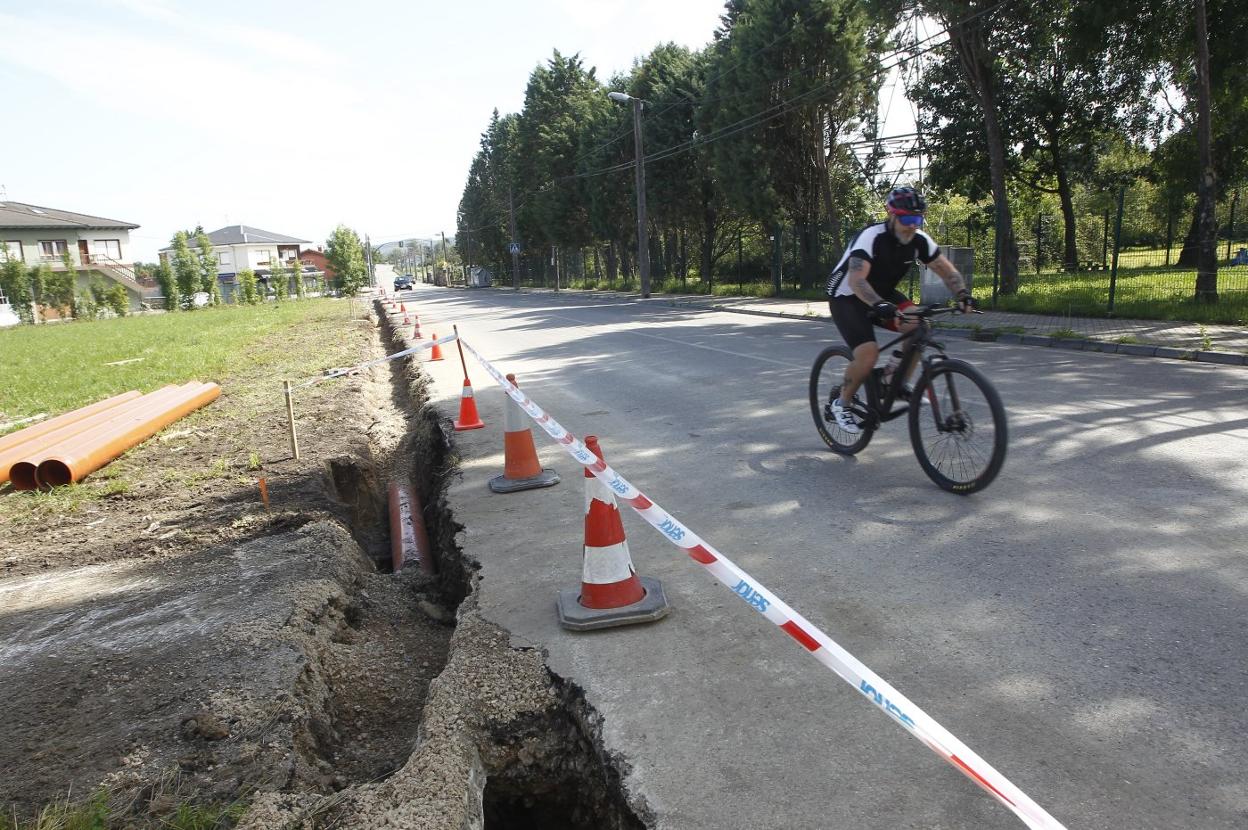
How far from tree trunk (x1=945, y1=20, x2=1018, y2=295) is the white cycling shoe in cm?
1439

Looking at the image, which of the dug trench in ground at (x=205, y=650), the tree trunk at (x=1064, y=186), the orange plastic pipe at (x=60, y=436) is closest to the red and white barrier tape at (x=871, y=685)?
the dug trench in ground at (x=205, y=650)

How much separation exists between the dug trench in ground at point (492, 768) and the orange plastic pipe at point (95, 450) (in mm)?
5906

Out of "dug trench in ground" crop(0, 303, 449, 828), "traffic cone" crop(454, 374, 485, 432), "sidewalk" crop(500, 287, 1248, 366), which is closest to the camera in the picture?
"dug trench in ground" crop(0, 303, 449, 828)

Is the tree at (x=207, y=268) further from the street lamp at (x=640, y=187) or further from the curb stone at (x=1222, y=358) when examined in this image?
the curb stone at (x=1222, y=358)

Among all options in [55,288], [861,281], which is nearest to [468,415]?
[861,281]

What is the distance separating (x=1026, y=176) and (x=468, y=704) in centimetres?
3967

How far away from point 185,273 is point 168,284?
1506 mm

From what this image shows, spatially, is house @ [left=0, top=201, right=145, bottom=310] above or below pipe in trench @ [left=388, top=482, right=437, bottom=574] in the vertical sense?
above

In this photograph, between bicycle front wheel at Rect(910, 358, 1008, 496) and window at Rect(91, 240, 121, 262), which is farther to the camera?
window at Rect(91, 240, 121, 262)

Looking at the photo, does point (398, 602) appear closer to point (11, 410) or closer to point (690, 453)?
point (690, 453)

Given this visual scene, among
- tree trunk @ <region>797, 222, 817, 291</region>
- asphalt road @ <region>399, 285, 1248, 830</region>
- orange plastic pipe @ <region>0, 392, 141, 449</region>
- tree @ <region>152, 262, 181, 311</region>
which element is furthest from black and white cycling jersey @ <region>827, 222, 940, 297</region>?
tree @ <region>152, 262, 181, 311</region>

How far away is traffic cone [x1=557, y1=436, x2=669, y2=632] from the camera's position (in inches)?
149

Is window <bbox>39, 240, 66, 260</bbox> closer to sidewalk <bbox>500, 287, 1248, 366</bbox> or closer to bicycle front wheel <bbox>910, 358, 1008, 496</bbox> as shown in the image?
sidewalk <bbox>500, 287, 1248, 366</bbox>

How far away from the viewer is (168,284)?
57906mm
